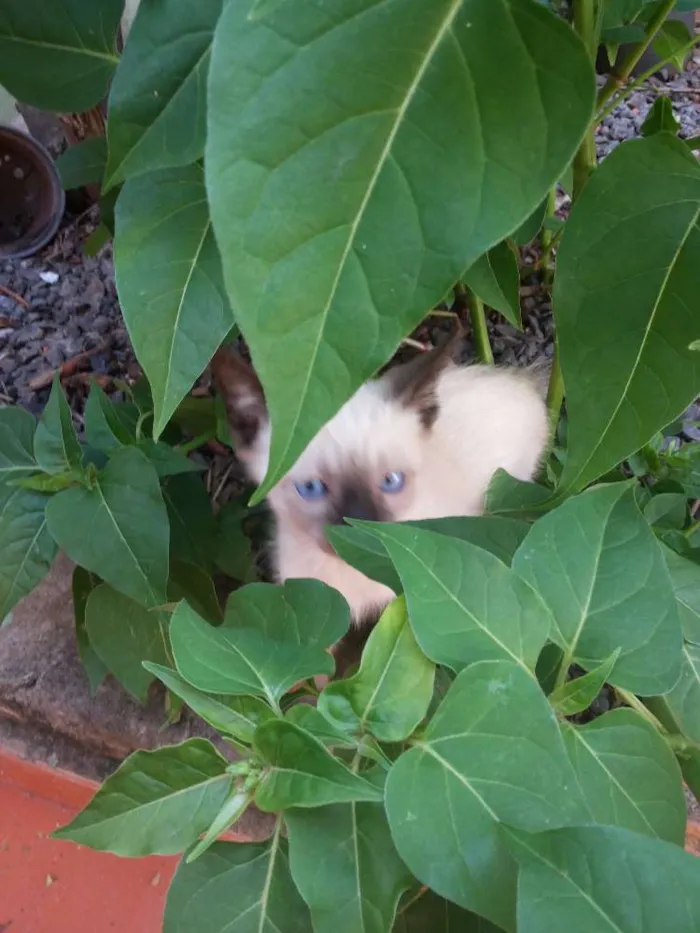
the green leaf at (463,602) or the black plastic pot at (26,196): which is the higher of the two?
the green leaf at (463,602)

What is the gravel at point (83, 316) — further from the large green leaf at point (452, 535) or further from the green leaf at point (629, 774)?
the green leaf at point (629, 774)

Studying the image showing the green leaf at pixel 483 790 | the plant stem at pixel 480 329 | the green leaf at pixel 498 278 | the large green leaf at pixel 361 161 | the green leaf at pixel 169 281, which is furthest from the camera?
the plant stem at pixel 480 329

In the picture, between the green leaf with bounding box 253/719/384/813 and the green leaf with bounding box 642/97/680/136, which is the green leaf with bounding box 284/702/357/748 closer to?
the green leaf with bounding box 253/719/384/813

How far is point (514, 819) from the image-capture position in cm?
47

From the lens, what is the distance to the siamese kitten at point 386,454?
1.07 meters

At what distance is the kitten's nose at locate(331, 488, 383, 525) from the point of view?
102 cm

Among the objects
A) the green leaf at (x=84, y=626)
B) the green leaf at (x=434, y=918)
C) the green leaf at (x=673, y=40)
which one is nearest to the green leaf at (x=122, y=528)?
the green leaf at (x=84, y=626)

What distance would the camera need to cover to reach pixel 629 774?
0.56 metres

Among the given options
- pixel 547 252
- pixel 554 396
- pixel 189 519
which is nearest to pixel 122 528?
pixel 189 519

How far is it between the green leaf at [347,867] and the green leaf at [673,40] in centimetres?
84

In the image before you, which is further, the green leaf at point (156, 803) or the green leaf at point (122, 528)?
the green leaf at point (122, 528)

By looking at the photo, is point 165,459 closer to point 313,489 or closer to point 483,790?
point 313,489

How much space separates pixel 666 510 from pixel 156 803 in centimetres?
66

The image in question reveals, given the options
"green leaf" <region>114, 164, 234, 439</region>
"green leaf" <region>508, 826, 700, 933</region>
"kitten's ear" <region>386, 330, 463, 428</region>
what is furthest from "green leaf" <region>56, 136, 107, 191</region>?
"green leaf" <region>508, 826, 700, 933</region>
